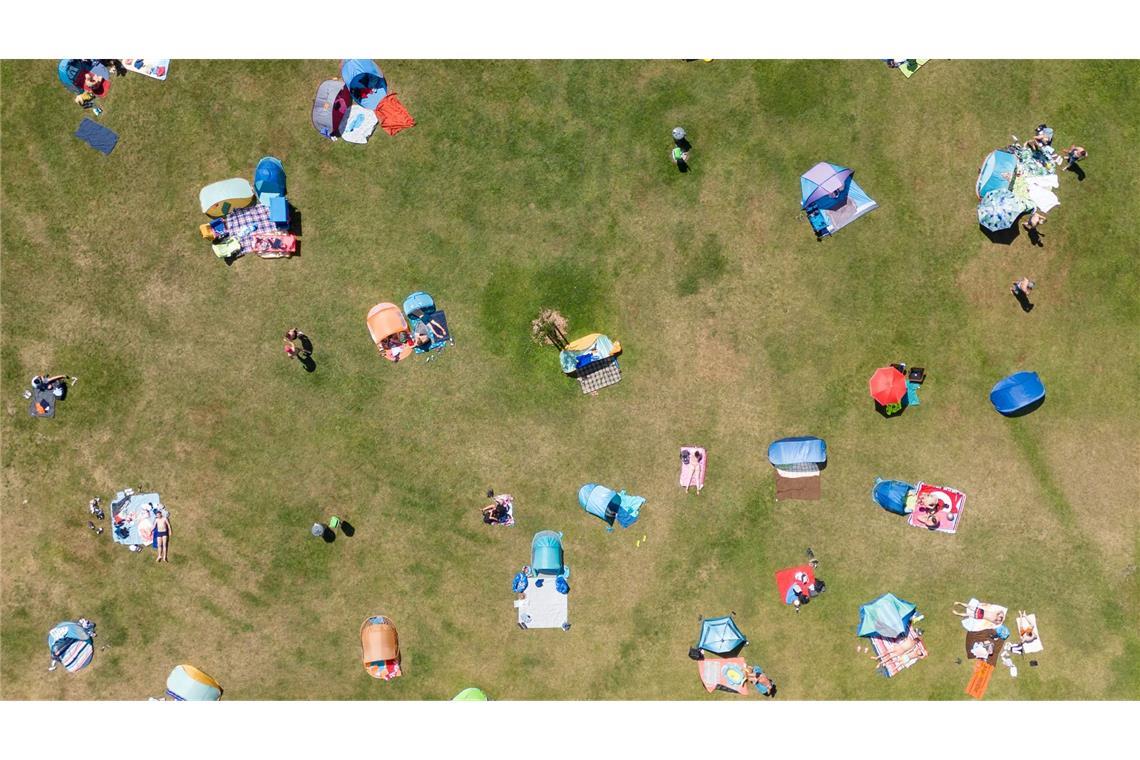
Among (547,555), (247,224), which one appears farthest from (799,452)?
(247,224)

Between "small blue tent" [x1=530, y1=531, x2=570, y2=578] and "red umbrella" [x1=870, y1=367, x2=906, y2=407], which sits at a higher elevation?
"red umbrella" [x1=870, y1=367, x2=906, y2=407]

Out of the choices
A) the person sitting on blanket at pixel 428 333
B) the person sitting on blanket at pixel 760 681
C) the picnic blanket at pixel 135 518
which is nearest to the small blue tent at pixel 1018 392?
the person sitting on blanket at pixel 760 681

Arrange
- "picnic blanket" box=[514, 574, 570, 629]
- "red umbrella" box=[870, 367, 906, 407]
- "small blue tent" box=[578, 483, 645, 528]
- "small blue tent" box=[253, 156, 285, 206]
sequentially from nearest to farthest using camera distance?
1. "red umbrella" box=[870, 367, 906, 407]
2. "small blue tent" box=[578, 483, 645, 528]
3. "small blue tent" box=[253, 156, 285, 206]
4. "picnic blanket" box=[514, 574, 570, 629]

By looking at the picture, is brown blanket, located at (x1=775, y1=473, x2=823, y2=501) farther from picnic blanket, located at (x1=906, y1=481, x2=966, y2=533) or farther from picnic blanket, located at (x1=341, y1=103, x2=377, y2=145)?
picnic blanket, located at (x1=341, y1=103, x2=377, y2=145)

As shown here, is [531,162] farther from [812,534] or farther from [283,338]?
[812,534]

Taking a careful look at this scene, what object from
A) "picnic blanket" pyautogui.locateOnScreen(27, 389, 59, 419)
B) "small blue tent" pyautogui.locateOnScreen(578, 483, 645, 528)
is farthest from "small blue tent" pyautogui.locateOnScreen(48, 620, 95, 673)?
"small blue tent" pyautogui.locateOnScreen(578, 483, 645, 528)

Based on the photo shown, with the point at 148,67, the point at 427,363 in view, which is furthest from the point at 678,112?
the point at 148,67
